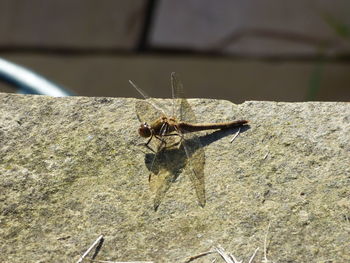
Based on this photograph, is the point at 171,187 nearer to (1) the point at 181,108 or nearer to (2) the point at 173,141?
(2) the point at 173,141

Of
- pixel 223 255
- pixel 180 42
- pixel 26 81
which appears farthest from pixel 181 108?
pixel 180 42

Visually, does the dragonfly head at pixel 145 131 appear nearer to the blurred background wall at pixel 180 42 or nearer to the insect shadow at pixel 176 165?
the insect shadow at pixel 176 165

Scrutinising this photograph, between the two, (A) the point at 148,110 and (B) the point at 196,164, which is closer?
(B) the point at 196,164

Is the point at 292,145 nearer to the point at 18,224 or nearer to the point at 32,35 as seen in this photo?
the point at 18,224

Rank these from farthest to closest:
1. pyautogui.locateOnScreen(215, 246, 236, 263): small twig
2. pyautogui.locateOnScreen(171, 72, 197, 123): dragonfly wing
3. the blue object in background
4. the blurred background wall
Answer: the blurred background wall → the blue object in background → pyautogui.locateOnScreen(171, 72, 197, 123): dragonfly wing → pyautogui.locateOnScreen(215, 246, 236, 263): small twig

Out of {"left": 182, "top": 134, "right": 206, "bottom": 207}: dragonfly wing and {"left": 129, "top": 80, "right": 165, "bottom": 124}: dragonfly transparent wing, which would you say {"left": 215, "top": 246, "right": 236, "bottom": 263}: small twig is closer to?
{"left": 182, "top": 134, "right": 206, "bottom": 207}: dragonfly wing

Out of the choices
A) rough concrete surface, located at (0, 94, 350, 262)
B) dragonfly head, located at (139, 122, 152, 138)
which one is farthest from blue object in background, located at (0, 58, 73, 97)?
dragonfly head, located at (139, 122, 152, 138)

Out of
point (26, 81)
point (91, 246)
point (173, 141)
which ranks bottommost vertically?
point (91, 246)
